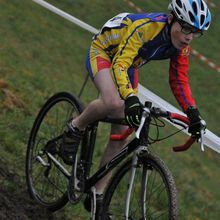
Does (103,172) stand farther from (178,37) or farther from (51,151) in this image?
(178,37)

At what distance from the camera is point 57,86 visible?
12.2 m

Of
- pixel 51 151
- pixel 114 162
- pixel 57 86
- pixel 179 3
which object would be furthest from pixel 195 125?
pixel 57 86

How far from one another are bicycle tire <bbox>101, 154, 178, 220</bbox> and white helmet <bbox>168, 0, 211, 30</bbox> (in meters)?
1.21

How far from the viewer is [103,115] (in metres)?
5.60

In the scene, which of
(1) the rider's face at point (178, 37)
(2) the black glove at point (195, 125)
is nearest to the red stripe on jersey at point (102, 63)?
(1) the rider's face at point (178, 37)

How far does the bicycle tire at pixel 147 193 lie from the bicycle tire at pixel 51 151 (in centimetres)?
80

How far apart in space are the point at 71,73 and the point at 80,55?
2.37 m

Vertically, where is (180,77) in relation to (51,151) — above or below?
above

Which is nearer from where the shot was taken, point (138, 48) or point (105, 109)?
point (138, 48)

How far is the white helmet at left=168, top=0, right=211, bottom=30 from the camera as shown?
16.9 ft

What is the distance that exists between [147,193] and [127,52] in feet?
4.03

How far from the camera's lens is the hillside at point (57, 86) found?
271 inches

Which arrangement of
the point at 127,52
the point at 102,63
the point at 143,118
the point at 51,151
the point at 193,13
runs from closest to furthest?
the point at 143,118, the point at 193,13, the point at 127,52, the point at 102,63, the point at 51,151

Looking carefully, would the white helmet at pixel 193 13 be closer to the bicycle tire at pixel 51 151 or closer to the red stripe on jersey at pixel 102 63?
the red stripe on jersey at pixel 102 63
